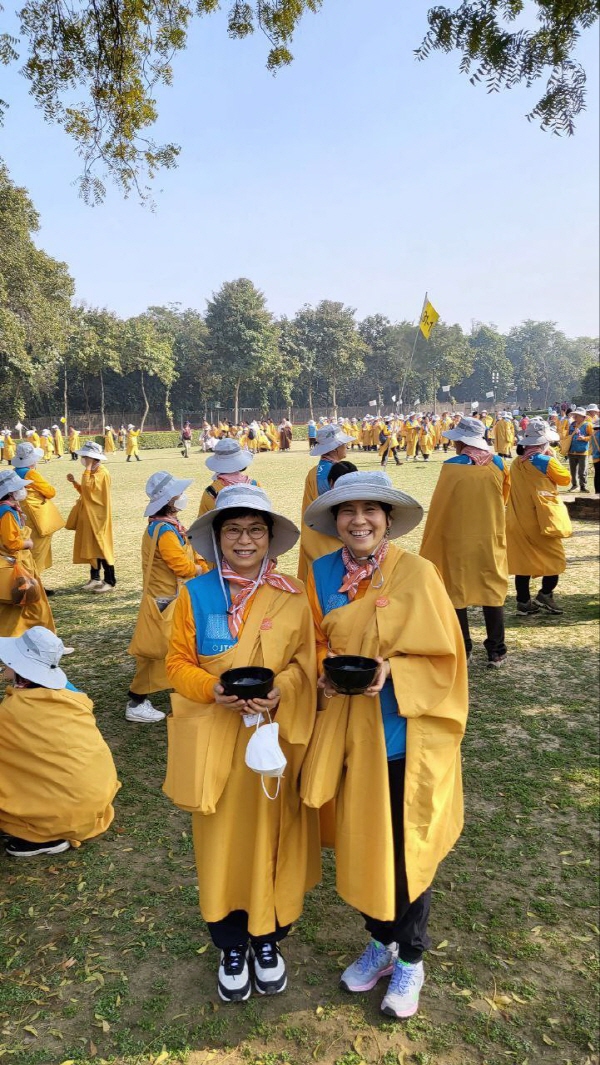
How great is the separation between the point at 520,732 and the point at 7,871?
3.56m

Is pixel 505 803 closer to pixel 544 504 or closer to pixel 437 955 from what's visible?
pixel 437 955

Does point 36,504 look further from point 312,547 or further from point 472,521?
point 472,521

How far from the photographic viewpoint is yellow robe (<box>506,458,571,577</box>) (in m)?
7.71

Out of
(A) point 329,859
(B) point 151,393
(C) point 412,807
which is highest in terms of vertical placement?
(B) point 151,393

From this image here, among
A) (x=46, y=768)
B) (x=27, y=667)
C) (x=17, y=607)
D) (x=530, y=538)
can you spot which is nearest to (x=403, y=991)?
(x=46, y=768)

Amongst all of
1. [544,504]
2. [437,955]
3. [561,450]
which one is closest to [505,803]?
[437,955]

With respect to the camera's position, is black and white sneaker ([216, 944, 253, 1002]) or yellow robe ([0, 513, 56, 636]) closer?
black and white sneaker ([216, 944, 253, 1002])

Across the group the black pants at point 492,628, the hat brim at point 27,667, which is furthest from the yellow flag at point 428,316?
the hat brim at point 27,667

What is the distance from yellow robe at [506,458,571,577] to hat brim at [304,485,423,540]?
5.24m

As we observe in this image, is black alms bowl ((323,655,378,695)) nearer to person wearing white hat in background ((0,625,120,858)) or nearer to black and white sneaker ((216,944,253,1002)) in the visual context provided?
black and white sneaker ((216,944,253,1002))

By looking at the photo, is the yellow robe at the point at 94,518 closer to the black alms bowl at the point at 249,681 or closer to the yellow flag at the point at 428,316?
Answer: the black alms bowl at the point at 249,681

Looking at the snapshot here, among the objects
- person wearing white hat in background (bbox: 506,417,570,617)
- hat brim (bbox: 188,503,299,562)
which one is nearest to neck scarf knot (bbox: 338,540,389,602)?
hat brim (bbox: 188,503,299,562)

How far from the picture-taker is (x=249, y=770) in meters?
2.59

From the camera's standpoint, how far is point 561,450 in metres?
21.7
